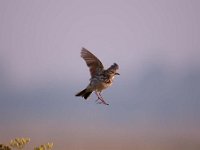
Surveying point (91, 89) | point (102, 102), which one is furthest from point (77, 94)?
point (102, 102)

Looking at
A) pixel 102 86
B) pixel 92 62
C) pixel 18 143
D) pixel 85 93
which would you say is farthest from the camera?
pixel 92 62

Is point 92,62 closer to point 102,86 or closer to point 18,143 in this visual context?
point 102,86

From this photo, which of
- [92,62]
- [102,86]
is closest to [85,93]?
[102,86]

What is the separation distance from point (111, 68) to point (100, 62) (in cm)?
48

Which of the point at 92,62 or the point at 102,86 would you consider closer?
the point at 102,86

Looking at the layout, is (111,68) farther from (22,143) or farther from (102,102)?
(22,143)

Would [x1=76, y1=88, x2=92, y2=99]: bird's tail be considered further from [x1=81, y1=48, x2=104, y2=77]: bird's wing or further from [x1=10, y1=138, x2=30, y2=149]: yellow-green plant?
[x1=10, y1=138, x2=30, y2=149]: yellow-green plant

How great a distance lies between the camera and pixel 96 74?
15523 millimetres

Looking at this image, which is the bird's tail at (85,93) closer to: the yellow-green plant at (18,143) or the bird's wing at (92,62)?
the bird's wing at (92,62)

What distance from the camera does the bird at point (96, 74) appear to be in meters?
15.1

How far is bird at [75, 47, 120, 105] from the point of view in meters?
15.1

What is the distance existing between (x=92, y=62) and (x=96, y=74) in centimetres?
46

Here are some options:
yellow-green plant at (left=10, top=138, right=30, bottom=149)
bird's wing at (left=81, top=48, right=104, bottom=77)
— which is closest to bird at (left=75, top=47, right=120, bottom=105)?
bird's wing at (left=81, top=48, right=104, bottom=77)

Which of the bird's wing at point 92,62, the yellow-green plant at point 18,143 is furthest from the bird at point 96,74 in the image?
the yellow-green plant at point 18,143
